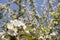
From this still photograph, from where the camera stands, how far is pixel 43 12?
32.8 feet

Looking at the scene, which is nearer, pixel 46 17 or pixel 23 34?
pixel 23 34

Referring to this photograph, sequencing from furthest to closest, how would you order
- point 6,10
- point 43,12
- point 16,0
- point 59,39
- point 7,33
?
1. point 43,12
2. point 16,0
3. point 6,10
4. point 59,39
5. point 7,33

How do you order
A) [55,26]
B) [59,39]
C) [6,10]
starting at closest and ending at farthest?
[59,39] < [55,26] < [6,10]

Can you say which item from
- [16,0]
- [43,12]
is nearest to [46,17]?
[43,12]

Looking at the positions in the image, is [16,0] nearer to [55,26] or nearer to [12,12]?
[12,12]

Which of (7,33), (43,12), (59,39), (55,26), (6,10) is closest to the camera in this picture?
(7,33)

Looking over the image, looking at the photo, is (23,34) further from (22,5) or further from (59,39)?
(22,5)

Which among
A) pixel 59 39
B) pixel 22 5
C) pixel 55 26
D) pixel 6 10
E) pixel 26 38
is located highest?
pixel 22 5

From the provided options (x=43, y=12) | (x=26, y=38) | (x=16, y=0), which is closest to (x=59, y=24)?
(x=26, y=38)

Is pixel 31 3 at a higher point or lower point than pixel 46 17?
higher

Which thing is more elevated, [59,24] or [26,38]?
[59,24]

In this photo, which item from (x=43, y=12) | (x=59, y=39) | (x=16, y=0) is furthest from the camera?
(x=43, y=12)

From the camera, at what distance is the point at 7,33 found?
127 cm

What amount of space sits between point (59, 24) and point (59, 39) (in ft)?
1.66
